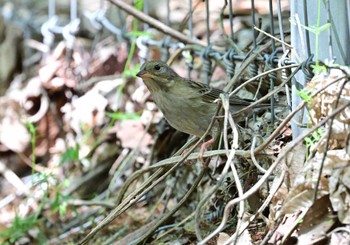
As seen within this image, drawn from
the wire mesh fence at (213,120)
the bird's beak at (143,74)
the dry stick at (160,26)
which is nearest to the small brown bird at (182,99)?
the bird's beak at (143,74)

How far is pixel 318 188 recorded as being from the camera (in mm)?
2818

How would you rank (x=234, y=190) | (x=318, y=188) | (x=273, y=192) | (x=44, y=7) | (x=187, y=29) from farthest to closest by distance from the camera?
(x=44, y=7)
(x=187, y=29)
(x=234, y=190)
(x=273, y=192)
(x=318, y=188)

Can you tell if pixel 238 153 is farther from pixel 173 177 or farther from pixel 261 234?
pixel 173 177

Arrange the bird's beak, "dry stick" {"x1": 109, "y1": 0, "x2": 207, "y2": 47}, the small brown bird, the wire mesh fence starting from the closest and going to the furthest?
the wire mesh fence → the small brown bird → the bird's beak → "dry stick" {"x1": 109, "y1": 0, "x2": 207, "y2": 47}

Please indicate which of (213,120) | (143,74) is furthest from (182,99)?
(213,120)

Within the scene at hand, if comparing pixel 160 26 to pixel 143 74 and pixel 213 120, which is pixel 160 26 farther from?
pixel 213 120

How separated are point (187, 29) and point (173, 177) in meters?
1.87

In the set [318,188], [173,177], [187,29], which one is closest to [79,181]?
[173,177]

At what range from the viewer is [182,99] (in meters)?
4.32

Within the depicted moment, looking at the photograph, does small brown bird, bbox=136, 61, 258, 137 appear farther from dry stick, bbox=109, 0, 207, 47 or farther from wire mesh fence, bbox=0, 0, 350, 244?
dry stick, bbox=109, 0, 207, 47

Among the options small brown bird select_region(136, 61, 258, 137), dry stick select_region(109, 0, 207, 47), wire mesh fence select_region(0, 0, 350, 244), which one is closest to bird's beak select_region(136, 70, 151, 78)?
small brown bird select_region(136, 61, 258, 137)

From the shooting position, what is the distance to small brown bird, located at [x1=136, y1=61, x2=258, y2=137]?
4195 mm

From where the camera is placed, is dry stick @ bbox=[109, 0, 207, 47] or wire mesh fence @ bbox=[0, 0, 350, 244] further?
dry stick @ bbox=[109, 0, 207, 47]

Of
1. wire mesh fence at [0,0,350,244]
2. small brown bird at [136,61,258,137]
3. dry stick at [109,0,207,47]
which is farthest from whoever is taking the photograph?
dry stick at [109,0,207,47]
